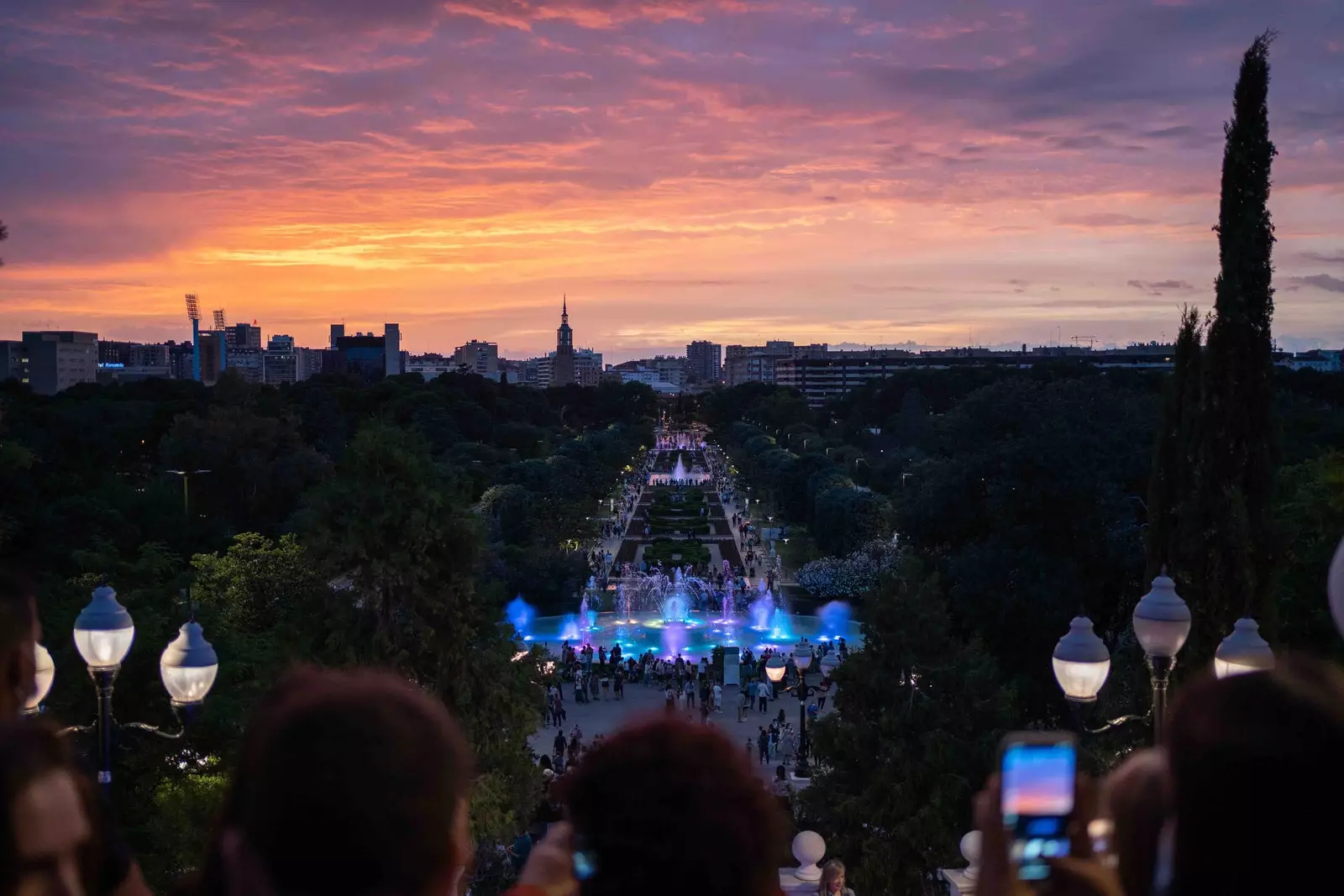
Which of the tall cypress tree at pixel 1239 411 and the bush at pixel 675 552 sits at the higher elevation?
the tall cypress tree at pixel 1239 411

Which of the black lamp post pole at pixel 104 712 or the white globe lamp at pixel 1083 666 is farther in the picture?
the white globe lamp at pixel 1083 666

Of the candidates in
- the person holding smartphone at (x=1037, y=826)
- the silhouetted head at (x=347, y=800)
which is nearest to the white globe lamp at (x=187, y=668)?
the silhouetted head at (x=347, y=800)

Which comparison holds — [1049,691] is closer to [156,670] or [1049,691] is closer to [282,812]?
[156,670]

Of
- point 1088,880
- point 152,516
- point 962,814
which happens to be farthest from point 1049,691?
point 152,516

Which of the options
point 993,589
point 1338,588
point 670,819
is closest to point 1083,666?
point 1338,588

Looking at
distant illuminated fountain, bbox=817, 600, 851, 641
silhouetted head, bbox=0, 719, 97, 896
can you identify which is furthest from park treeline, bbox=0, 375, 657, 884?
distant illuminated fountain, bbox=817, 600, 851, 641

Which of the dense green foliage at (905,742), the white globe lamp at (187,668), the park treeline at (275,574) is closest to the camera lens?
the white globe lamp at (187,668)

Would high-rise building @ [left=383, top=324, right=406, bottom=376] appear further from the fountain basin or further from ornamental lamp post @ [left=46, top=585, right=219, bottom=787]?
ornamental lamp post @ [left=46, top=585, right=219, bottom=787]

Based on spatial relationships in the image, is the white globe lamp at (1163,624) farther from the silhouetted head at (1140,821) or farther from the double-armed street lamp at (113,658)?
the double-armed street lamp at (113,658)
